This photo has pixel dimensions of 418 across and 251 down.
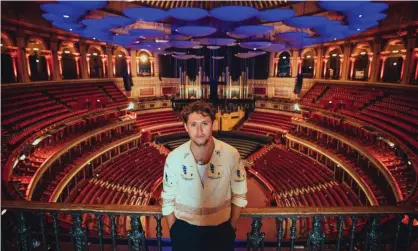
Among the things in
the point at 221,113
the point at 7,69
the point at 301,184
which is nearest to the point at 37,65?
the point at 7,69

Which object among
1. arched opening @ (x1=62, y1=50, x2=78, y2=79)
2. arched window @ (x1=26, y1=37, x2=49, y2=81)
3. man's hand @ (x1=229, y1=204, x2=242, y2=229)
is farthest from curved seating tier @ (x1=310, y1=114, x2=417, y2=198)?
arched window @ (x1=26, y1=37, x2=49, y2=81)

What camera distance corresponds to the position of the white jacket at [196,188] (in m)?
2.46

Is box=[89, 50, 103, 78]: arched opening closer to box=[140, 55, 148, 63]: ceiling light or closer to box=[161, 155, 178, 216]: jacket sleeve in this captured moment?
box=[140, 55, 148, 63]: ceiling light

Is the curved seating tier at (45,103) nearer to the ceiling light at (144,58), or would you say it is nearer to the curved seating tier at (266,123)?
the ceiling light at (144,58)

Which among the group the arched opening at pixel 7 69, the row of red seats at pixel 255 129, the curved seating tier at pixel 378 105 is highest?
the arched opening at pixel 7 69

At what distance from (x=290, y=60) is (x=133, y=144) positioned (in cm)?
1668

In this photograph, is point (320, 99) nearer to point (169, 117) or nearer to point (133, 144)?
point (169, 117)

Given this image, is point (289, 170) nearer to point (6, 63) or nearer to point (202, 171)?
point (202, 171)

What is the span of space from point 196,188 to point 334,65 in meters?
24.6

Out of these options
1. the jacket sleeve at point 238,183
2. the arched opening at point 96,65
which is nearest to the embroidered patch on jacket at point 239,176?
the jacket sleeve at point 238,183

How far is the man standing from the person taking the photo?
2.43 meters

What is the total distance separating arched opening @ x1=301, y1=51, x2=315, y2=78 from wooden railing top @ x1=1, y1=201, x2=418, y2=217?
23650 millimetres

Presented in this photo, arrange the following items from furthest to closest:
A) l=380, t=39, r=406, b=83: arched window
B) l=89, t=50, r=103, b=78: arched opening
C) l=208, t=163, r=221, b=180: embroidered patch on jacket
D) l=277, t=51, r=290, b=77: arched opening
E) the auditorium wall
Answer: l=277, t=51, r=290, b=77: arched opening, l=89, t=50, r=103, b=78: arched opening, l=380, t=39, r=406, b=83: arched window, the auditorium wall, l=208, t=163, r=221, b=180: embroidered patch on jacket

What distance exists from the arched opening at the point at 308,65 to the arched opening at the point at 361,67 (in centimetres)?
412
